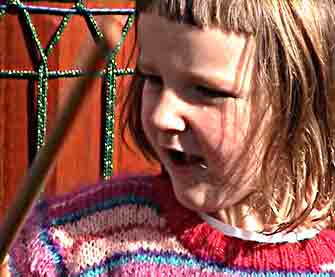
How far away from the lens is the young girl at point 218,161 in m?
0.76

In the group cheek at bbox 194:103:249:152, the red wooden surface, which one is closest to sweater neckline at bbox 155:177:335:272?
cheek at bbox 194:103:249:152

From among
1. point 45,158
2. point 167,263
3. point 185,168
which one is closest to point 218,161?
point 185,168

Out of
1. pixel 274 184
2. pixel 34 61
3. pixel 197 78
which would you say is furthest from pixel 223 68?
pixel 34 61

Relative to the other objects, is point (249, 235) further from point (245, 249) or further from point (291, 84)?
point (291, 84)

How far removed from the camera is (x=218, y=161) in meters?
0.78

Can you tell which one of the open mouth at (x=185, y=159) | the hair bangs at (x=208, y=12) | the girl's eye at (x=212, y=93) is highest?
the hair bangs at (x=208, y=12)

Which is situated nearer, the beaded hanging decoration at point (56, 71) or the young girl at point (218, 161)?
the young girl at point (218, 161)

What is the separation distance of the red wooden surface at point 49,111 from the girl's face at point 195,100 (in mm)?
673

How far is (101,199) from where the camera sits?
2.97 ft

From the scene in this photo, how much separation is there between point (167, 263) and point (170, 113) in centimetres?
19

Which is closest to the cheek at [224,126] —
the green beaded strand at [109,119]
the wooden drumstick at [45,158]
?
the wooden drumstick at [45,158]

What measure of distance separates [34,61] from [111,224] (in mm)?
679

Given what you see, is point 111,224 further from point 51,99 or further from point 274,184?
point 51,99

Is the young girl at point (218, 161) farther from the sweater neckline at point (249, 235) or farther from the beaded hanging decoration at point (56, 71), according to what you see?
the beaded hanging decoration at point (56, 71)
